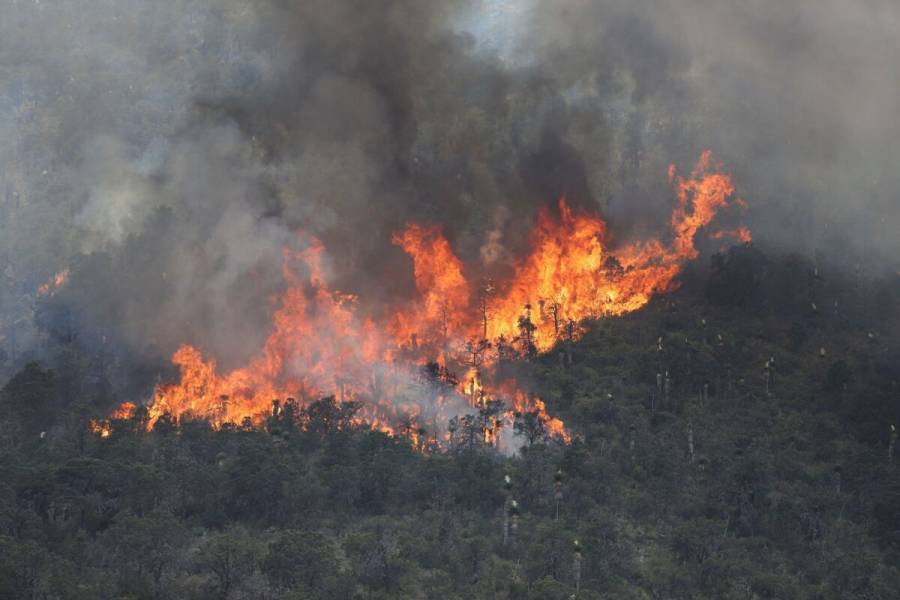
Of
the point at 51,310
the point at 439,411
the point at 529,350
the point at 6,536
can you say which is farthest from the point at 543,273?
the point at 6,536

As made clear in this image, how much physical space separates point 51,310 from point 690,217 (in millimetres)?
81489

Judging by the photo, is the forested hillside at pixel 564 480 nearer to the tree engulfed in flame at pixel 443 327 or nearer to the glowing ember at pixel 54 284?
the tree engulfed in flame at pixel 443 327

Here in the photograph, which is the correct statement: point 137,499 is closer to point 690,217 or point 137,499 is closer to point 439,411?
point 439,411

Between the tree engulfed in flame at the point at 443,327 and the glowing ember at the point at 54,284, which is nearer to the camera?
the tree engulfed in flame at the point at 443,327

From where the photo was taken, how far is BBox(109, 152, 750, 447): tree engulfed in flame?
5758 inches

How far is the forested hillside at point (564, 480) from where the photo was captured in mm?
109562

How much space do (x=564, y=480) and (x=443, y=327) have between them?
32866 millimetres

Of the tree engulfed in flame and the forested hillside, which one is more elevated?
the tree engulfed in flame

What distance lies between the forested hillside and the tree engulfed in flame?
3.43 meters

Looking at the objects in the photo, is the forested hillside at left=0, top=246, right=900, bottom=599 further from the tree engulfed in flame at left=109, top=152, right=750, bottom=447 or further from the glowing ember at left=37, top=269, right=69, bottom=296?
the glowing ember at left=37, top=269, right=69, bottom=296

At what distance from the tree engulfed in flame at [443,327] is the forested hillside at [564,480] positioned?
343cm

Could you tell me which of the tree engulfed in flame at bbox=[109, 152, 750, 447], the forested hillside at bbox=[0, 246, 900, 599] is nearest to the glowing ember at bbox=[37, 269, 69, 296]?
the forested hillside at bbox=[0, 246, 900, 599]

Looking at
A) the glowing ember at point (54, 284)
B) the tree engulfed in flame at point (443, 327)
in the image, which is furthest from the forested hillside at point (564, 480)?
the glowing ember at point (54, 284)

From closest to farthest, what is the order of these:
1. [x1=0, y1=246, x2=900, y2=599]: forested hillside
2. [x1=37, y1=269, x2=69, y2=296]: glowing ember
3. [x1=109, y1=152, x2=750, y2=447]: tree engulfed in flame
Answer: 1. [x1=0, y1=246, x2=900, y2=599]: forested hillside
2. [x1=109, y1=152, x2=750, y2=447]: tree engulfed in flame
3. [x1=37, y1=269, x2=69, y2=296]: glowing ember
